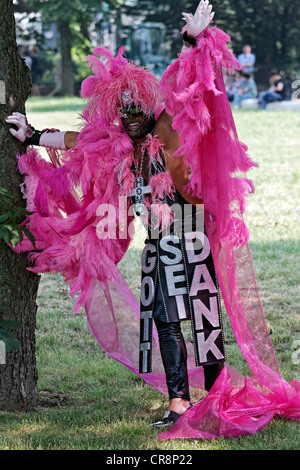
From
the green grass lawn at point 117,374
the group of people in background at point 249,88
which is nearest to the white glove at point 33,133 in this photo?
the green grass lawn at point 117,374

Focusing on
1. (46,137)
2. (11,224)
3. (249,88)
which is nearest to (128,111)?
(46,137)

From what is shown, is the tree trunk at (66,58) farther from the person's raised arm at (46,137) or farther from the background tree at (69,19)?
the person's raised arm at (46,137)

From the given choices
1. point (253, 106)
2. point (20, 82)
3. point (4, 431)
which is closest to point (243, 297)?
point (4, 431)

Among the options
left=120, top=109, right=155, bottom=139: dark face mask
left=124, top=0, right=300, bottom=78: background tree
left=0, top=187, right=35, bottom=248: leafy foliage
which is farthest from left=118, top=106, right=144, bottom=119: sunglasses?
left=124, top=0, right=300, bottom=78: background tree

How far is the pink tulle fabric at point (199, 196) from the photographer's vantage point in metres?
3.67

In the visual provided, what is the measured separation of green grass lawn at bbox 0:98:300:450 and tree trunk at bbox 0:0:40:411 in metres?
0.17

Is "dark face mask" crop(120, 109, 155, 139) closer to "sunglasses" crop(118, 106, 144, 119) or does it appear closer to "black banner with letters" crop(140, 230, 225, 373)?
"sunglasses" crop(118, 106, 144, 119)

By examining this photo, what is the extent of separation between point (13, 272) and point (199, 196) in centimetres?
105

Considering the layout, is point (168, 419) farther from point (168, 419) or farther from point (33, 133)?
point (33, 133)

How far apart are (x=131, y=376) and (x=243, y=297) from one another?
3.75 ft

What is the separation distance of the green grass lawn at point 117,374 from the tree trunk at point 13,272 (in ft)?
0.55

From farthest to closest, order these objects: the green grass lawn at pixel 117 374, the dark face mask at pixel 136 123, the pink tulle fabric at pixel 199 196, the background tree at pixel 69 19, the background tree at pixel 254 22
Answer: the background tree at pixel 254 22
the background tree at pixel 69 19
the dark face mask at pixel 136 123
the pink tulle fabric at pixel 199 196
the green grass lawn at pixel 117 374

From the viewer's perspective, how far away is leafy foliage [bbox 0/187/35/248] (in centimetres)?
358
